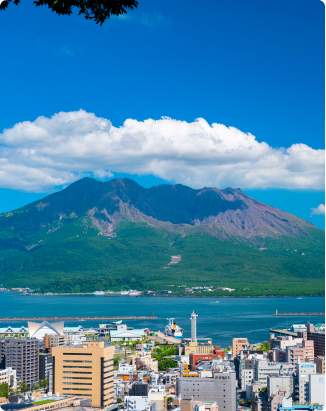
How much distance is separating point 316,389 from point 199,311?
86.1 feet

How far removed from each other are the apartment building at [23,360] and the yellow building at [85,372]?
148 inches

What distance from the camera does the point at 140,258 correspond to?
65625 millimetres

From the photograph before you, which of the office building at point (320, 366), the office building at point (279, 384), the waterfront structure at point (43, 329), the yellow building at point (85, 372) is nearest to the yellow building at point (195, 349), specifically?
the office building at point (320, 366)

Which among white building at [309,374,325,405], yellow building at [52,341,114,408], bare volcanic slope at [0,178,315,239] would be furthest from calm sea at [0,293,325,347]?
bare volcanic slope at [0,178,315,239]

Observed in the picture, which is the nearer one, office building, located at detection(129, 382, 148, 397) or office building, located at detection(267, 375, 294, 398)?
office building, located at detection(129, 382, 148, 397)

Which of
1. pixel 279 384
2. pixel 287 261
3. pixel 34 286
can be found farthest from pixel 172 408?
pixel 287 261

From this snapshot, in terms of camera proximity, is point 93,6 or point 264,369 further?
point 264,369

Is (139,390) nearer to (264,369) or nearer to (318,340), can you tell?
(264,369)

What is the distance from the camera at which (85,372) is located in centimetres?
975

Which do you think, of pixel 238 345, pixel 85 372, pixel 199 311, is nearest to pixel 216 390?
pixel 85 372

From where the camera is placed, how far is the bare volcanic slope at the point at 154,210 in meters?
82.8

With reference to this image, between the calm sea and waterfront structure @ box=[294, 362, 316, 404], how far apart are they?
358 inches

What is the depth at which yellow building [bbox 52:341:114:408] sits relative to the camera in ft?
31.7

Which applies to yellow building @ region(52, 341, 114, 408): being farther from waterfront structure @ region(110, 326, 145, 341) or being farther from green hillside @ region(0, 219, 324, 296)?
green hillside @ region(0, 219, 324, 296)
